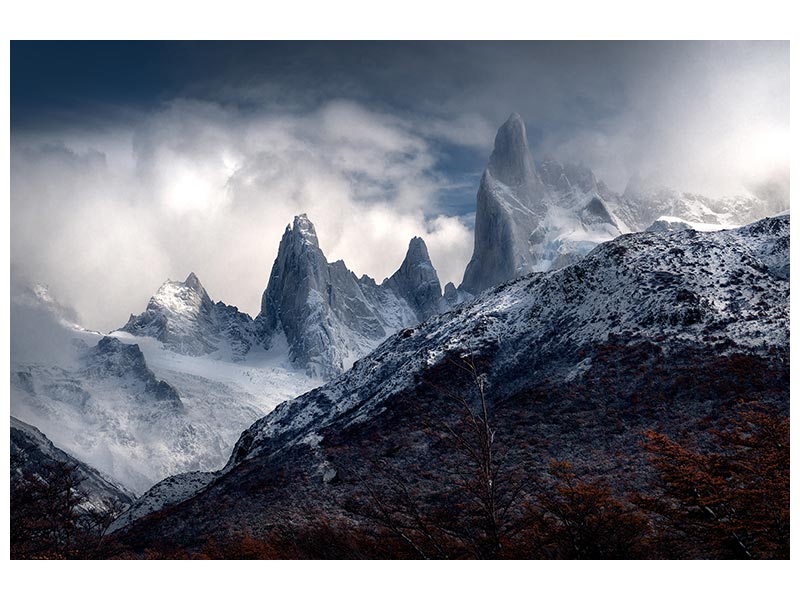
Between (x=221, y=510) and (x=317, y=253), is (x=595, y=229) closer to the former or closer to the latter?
(x=317, y=253)

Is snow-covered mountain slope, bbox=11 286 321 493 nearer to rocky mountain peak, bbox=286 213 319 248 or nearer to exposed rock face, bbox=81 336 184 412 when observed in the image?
exposed rock face, bbox=81 336 184 412

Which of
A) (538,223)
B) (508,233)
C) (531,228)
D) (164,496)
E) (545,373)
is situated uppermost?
(538,223)

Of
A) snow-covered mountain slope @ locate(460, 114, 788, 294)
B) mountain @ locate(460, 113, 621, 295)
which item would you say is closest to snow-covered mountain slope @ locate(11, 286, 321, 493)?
snow-covered mountain slope @ locate(460, 114, 788, 294)

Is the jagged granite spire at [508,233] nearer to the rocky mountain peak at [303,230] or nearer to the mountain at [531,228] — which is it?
the mountain at [531,228]

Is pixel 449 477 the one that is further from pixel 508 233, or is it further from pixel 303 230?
pixel 303 230

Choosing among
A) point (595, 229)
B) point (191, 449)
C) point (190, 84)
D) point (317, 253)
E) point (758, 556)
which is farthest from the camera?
point (317, 253)

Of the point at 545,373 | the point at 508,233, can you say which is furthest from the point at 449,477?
the point at 508,233
